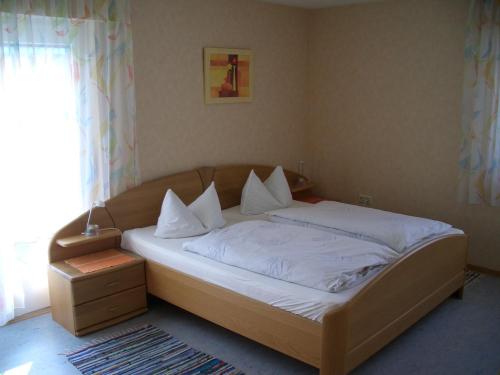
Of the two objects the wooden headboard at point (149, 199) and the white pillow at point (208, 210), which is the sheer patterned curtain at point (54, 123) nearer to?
the wooden headboard at point (149, 199)

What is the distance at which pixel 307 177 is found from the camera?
18.9ft

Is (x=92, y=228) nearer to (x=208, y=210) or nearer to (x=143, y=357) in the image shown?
(x=208, y=210)

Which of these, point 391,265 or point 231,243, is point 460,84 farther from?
point 231,243

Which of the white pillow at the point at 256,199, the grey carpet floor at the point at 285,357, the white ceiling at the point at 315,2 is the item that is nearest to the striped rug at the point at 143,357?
the grey carpet floor at the point at 285,357

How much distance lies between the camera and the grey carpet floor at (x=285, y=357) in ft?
10.2

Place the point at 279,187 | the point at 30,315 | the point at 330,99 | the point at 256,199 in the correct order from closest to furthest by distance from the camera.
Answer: the point at 30,315 → the point at 256,199 → the point at 279,187 → the point at 330,99

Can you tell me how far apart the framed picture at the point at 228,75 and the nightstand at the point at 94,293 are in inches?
64.5

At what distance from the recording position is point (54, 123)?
364 centimetres

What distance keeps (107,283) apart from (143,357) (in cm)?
61

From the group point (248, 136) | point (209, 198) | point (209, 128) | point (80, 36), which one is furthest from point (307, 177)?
point (80, 36)

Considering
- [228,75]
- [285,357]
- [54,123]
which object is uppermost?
[228,75]

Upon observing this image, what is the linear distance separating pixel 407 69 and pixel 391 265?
2.39m

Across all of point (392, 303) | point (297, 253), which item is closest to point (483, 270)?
point (392, 303)

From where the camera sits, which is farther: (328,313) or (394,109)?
(394,109)
